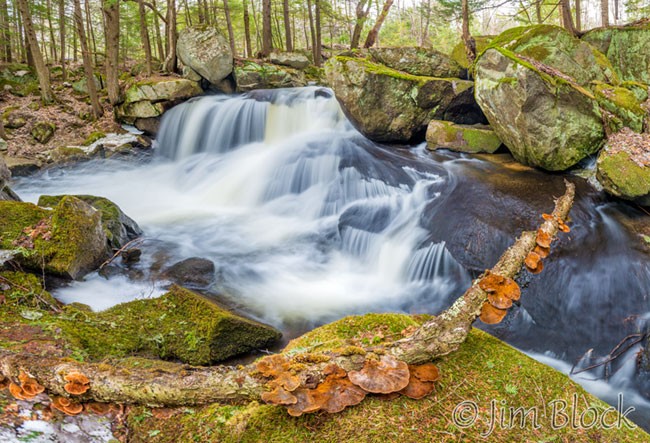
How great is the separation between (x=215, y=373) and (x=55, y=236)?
4.33 metres

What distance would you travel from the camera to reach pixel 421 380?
60.2 inches

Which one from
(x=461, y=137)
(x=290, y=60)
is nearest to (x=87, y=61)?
(x=290, y=60)

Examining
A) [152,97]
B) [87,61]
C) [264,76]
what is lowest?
[152,97]

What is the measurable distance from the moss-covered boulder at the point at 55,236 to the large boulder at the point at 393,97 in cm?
697

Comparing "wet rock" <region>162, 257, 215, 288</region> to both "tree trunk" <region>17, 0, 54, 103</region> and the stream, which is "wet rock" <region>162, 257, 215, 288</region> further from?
"tree trunk" <region>17, 0, 54, 103</region>

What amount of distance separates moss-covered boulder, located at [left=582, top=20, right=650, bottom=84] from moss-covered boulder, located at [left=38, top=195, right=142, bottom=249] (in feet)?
41.2

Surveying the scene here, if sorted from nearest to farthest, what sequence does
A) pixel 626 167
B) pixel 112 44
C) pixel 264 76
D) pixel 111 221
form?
1. pixel 626 167
2. pixel 111 221
3. pixel 112 44
4. pixel 264 76

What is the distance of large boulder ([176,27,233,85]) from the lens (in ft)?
50.1

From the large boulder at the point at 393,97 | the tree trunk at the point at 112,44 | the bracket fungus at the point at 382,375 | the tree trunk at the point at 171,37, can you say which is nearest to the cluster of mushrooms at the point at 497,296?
the bracket fungus at the point at 382,375

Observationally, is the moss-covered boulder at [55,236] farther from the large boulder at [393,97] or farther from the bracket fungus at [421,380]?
the large boulder at [393,97]

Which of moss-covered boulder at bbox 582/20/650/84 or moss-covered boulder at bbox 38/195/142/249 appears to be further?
moss-covered boulder at bbox 582/20/650/84

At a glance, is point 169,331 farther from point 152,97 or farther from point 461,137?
point 152,97

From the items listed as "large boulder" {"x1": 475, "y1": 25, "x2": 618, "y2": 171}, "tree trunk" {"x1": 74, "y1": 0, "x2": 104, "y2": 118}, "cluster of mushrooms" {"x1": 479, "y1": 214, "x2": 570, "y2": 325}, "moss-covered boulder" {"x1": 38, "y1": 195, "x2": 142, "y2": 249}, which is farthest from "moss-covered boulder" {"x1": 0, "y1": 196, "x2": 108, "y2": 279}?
"tree trunk" {"x1": 74, "y1": 0, "x2": 104, "y2": 118}

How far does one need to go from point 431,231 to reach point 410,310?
1721 mm
